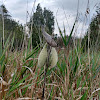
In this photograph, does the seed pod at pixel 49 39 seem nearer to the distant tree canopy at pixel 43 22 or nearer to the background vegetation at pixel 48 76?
the background vegetation at pixel 48 76

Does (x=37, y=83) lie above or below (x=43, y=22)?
below

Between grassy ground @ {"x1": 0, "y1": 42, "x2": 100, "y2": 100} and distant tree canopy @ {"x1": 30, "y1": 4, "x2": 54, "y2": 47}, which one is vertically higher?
distant tree canopy @ {"x1": 30, "y1": 4, "x2": 54, "y2": 47}

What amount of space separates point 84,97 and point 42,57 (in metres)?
0.48

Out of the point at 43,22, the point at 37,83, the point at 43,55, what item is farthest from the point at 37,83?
the point at 43,22

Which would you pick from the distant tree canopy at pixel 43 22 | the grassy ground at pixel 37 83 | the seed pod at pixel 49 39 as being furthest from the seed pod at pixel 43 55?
the distant tree canopy at pixel 43 22

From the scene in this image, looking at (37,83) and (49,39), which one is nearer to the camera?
(49,39)

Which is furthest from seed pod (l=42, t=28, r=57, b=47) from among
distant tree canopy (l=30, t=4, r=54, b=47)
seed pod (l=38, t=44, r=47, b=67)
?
distant tree canopy (l=30, t=4, r=54, b=47)

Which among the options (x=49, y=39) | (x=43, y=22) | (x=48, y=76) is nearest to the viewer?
(x=49, y=39)

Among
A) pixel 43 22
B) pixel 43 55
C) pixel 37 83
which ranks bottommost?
pixel 37 83

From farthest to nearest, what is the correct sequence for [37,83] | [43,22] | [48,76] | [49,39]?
[43,22]
[48,76]
[37,83]
[49,39]

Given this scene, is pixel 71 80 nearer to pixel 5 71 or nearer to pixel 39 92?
pixel 39 92

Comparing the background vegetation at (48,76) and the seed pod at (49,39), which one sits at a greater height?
the seed pod at (49,39)

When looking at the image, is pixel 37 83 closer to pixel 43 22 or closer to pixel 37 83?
pixel 37 83

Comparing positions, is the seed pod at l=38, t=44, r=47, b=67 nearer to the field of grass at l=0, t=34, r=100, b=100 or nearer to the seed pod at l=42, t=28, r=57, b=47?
the seed pod at l=42, t=28, r=57, b=47
